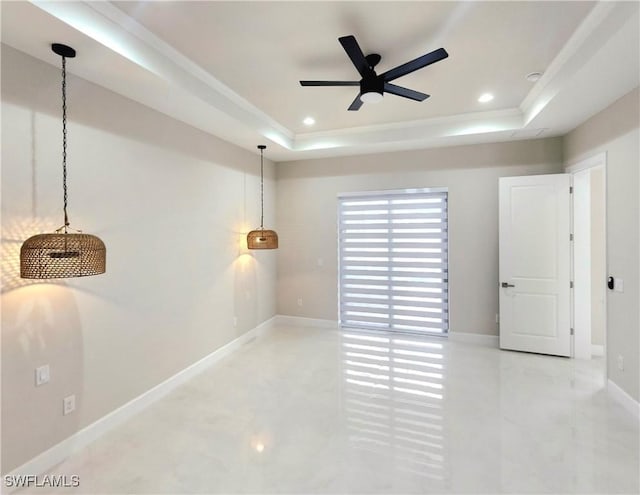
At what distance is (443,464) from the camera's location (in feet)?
7.67

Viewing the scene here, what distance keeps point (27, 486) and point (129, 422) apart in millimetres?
785

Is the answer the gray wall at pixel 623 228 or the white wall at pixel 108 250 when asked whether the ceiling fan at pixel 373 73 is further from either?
the gray wall at pixel 623 228

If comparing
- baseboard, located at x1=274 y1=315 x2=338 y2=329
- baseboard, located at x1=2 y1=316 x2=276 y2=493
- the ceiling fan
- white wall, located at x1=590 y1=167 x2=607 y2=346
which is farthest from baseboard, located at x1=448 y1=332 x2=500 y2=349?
the ceiling fan

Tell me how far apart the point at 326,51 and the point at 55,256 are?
241 cm

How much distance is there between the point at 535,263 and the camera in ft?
14.3

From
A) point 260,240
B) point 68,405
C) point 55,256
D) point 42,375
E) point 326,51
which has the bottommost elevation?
point 68,405

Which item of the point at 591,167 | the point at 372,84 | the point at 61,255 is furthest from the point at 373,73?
the point at 591,167

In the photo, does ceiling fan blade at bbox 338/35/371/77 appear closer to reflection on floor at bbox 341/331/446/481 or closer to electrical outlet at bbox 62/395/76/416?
reflection on floor at bbox 341/331/446/481

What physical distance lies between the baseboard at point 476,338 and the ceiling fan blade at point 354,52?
→ 388cm

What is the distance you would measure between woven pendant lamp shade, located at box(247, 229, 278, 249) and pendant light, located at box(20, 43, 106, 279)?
2379 mm

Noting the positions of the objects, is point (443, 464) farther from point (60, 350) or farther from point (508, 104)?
point (508, 104)

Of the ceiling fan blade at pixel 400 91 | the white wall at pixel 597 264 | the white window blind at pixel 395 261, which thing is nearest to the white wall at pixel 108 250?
the white window blind at pixel 395 261

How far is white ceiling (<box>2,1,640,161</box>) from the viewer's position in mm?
2176

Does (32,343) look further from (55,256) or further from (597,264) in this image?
(597,264)
